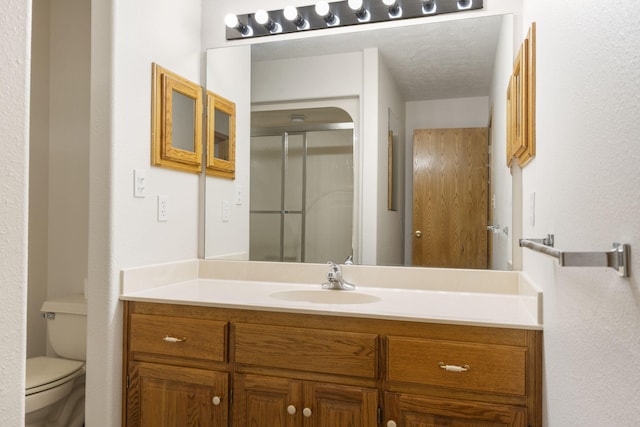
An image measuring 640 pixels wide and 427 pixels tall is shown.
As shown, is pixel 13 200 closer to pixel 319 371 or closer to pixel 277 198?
pixel 319 371

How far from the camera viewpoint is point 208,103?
2.31 meters

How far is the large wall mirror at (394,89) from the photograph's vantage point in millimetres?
1932

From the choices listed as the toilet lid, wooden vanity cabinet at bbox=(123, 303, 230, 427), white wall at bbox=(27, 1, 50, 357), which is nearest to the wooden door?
wooden vanity cabinet at bbox=(123, 303, 230, 427)

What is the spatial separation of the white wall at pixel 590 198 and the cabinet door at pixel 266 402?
0.81 meters

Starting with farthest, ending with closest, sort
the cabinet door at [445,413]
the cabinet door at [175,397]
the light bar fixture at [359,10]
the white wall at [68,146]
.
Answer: the white wall at [68,146] → the light bar fixture at [359,10] → the cabinet door at [175,397] → the cabinet door at [445,413]

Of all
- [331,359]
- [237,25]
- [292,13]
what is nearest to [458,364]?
[331,359]

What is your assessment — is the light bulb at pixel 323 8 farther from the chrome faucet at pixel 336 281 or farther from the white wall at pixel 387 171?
the chrome faucet at pixel 336 281

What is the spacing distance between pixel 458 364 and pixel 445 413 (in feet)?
0.53

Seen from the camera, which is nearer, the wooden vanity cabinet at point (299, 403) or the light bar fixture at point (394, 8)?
the wooden vanity cabinet at point (299, 403)

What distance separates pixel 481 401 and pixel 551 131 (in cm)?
84

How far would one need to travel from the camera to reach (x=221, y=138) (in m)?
2.31

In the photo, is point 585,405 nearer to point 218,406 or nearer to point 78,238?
point 218,406

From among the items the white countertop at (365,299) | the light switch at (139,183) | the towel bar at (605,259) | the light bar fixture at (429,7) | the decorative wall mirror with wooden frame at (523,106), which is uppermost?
the light bar fixture at (429,7)

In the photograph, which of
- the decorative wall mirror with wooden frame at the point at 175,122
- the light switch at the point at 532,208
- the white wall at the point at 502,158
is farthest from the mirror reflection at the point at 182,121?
the light switch at the point at 532,208
